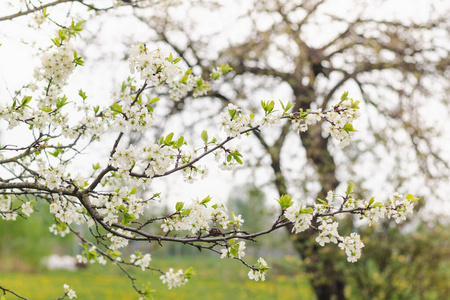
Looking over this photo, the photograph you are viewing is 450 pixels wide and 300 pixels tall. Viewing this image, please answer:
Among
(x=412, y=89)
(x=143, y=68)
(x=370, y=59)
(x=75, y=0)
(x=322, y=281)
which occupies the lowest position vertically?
(x=143, y=68)

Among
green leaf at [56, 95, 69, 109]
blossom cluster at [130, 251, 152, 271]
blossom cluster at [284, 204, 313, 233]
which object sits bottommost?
blossom cluster at [284, 204, 313, 233]

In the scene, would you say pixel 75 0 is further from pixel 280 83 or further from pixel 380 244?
pixel 380 244

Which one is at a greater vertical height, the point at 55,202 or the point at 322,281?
the point at 322,281

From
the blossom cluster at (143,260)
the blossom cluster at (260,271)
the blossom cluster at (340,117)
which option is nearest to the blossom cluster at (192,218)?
the blossom cluster at (260,271)

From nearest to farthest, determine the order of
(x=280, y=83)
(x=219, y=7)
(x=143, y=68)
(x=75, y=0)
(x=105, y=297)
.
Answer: (x=143, y=68) → (x=75, y=0) → (x=219, y=7) → (x=280, y=83) → (x=105, y=297)

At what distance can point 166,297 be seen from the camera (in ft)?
37.0

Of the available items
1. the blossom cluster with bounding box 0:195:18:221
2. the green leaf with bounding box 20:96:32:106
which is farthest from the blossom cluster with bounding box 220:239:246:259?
the blossom cluster with bounding box 0:195:18:221

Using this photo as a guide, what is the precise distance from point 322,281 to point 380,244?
87 cm

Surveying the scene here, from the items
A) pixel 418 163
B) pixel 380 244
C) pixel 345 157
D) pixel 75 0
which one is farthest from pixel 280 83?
pixel 75 0

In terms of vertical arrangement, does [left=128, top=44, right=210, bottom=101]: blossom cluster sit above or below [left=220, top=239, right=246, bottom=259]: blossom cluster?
above

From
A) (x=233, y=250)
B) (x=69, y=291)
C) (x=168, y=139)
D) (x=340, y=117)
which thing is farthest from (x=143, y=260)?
(x=340, y=117)

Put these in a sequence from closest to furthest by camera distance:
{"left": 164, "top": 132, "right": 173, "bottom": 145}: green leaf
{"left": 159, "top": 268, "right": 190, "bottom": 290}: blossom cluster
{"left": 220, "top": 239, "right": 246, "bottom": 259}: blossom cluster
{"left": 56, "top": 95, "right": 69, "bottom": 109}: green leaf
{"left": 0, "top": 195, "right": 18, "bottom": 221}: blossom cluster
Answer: {"left": 164, "top": 132, "right": 173, "bottom": 145}: green leaf
{"left": 220, "top": 239, "right": 246, "bottom": 259}: blossom cluster
{"left": 56, "top": 95, "right": 69, "bottom": 109}: green leaf
{"left": 159, "top": 268, "right": 190, "bottom": 290}: blossom cluster
{"left": 0, "top": 195, "right": 18, "bottom": 221}: blossom cluster

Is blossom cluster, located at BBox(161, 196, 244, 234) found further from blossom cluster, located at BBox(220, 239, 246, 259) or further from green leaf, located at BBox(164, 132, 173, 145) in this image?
green leaf, located at BBox(164, 132, 173, 145)

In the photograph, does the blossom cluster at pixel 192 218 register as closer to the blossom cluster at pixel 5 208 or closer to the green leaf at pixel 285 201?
the green leaf at pixel 285 201
